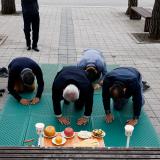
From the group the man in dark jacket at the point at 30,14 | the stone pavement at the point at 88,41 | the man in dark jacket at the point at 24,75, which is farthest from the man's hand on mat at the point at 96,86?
the man in dark jacket at the point at 30,14

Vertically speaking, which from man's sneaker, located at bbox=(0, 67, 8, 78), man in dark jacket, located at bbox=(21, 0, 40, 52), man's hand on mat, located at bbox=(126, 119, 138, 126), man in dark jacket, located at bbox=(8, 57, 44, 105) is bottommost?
man's hand on mat, located at bbox=(126, 119, 138, 126)

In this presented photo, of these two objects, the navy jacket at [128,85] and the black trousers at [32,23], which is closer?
the navy jacket at [128,85]

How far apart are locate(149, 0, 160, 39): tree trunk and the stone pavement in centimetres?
51

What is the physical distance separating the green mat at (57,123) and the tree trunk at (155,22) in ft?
16.0

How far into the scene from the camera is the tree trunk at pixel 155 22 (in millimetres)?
9883

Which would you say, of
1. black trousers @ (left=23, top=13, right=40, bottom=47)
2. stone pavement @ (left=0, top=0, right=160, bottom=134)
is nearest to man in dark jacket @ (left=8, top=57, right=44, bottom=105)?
stone pavement @ (left=0, top=0, right=160, bottom=134)

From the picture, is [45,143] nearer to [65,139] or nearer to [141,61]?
[65,139]

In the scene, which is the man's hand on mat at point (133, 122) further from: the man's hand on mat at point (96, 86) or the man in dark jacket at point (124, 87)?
the man's hand on mat at point (96, 86)

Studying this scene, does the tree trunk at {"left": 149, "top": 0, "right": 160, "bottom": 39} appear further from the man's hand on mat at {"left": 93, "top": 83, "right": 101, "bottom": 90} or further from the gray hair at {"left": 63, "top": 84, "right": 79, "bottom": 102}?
the gray hair at {"left": 63, "top": 84, "right": 79, "bottom": 102}

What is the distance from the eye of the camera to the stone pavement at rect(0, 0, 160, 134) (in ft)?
25.6

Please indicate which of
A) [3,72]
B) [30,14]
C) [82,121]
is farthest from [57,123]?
[30,14]

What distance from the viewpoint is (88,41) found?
1016 centimetres

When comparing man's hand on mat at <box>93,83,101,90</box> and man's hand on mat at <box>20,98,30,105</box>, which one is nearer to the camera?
man's hand on mat at <box>20,98,30,105</box>

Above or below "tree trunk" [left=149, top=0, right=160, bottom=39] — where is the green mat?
below
